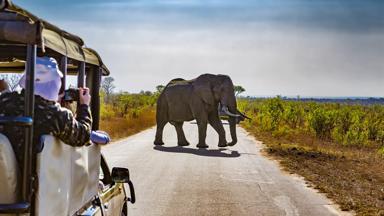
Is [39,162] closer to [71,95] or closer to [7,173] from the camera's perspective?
[7,173]

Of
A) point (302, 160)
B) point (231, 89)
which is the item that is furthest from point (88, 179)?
point (231, 89)

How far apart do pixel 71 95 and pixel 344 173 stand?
11216 millimetres

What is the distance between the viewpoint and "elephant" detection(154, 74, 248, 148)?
22516 mm

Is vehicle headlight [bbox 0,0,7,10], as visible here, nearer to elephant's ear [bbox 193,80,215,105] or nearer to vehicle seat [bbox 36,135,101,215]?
vehicle seat [bbox 36,135,101,215]

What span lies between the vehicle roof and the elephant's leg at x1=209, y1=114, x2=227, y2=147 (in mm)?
16774

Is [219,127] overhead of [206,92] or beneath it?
beneath

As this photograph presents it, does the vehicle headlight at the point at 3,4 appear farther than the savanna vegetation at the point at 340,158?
No

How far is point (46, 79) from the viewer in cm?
416

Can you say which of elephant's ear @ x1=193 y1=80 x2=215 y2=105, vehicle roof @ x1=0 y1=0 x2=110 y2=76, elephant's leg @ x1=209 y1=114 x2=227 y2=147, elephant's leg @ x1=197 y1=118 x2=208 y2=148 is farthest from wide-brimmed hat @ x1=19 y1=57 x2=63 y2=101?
elephant's ear @ x1=193 y1=80 x2=215 y2=105

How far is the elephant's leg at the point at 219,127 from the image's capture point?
22.2 m

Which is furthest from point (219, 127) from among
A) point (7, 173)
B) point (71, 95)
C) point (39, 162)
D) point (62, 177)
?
point (7, 173)

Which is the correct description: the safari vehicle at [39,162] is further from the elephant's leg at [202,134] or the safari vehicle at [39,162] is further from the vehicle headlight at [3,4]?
the elephant's leg at [202,134]

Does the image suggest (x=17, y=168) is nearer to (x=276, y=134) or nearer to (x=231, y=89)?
(x=231, y=89)

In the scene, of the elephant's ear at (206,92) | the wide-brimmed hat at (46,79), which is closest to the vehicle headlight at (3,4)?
the wide-brimmed hat at (46,79)
